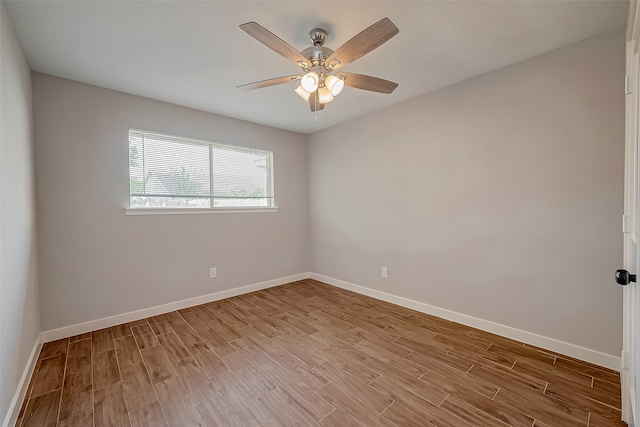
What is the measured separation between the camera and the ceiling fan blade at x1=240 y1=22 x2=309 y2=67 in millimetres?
1401

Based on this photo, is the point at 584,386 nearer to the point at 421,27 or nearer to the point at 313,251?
the point at 421,27

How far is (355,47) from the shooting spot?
5.27 feet

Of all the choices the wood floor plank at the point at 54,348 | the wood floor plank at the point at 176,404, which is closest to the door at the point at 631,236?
Result: the wood floor plank at the point at 176,404

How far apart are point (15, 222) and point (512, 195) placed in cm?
376

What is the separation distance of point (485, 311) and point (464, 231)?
2.59 ft

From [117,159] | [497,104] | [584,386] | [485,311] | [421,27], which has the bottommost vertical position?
[584,386]

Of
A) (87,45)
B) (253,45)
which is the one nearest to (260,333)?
(253,45)

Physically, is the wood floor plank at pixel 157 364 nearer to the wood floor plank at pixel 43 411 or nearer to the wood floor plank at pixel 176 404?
the wood floor plank at pixel 176 404

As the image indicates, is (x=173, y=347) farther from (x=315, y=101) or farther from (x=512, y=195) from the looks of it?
(x=512, y=195)

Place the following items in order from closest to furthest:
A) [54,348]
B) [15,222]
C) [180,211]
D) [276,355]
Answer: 1. [15,222]
2. [276,355]
3. [54,348]
4. [180,211]

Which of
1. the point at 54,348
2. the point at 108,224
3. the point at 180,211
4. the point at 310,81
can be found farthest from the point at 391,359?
the point at 108,224

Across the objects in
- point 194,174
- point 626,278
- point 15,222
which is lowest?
point 626,278

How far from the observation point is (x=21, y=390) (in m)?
1.69

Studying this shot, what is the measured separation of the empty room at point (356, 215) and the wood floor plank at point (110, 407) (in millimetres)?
13
